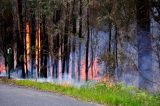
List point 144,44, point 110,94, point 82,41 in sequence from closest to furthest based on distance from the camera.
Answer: point 110,94, point 144,44, point 82,41

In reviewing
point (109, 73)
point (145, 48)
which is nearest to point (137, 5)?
point (145, 48)

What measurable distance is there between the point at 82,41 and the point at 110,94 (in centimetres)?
524

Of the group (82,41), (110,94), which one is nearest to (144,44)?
(110,94)

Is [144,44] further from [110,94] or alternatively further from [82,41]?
[82,41]

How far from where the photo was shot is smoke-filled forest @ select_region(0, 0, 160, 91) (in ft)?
58.0

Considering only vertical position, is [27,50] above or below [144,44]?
below

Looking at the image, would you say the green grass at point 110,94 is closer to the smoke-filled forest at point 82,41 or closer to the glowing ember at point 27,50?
the smoke-filled forest at point 82,41

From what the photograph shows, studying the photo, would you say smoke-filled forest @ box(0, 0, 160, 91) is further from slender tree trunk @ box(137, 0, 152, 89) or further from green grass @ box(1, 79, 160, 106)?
green grass @ box(1, 79, 160, 106)

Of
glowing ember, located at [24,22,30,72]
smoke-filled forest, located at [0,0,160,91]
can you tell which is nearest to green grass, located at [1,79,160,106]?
smoke-filled forest, located at [0,0,160,91]

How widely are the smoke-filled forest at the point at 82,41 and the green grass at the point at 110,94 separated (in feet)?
1.60

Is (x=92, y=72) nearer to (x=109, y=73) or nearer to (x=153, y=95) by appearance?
(x=109, y=73)

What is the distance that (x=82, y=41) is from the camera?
70.4ft

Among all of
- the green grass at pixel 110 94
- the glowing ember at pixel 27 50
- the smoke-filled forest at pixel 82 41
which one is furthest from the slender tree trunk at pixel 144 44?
the glowing ember at pixel 27 50

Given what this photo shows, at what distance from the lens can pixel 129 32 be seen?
18.5 meters
